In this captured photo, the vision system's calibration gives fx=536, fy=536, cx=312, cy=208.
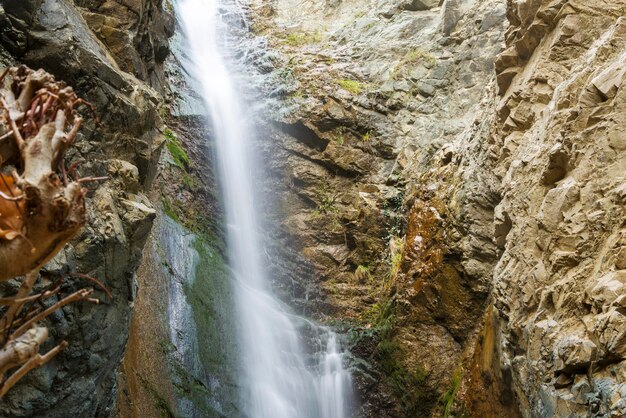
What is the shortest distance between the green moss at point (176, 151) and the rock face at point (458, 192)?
8.89 ft

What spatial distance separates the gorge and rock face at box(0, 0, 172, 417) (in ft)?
0.10

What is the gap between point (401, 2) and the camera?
18969 millimetres

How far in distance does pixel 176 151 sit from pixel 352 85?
6.04 m

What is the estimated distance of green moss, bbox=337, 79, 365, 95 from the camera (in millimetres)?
16719

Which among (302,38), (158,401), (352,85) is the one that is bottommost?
(158,401)

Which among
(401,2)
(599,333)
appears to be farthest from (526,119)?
(401,2)

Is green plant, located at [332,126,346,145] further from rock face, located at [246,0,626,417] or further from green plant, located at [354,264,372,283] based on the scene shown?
green plant, located at [354,264,372,283]

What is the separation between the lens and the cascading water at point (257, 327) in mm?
11148

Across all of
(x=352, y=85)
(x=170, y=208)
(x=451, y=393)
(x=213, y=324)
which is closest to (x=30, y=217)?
(x=213, y=324)

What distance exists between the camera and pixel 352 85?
55.5ft

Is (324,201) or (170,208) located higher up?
(324,201)

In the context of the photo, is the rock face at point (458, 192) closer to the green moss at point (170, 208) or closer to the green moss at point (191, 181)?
the green moss at point (191, 181)

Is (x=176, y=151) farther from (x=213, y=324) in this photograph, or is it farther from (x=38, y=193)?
(x=38, y=193)

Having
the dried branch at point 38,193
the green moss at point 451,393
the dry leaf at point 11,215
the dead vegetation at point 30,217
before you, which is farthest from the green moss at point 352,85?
the dry leaf at point 11,215
